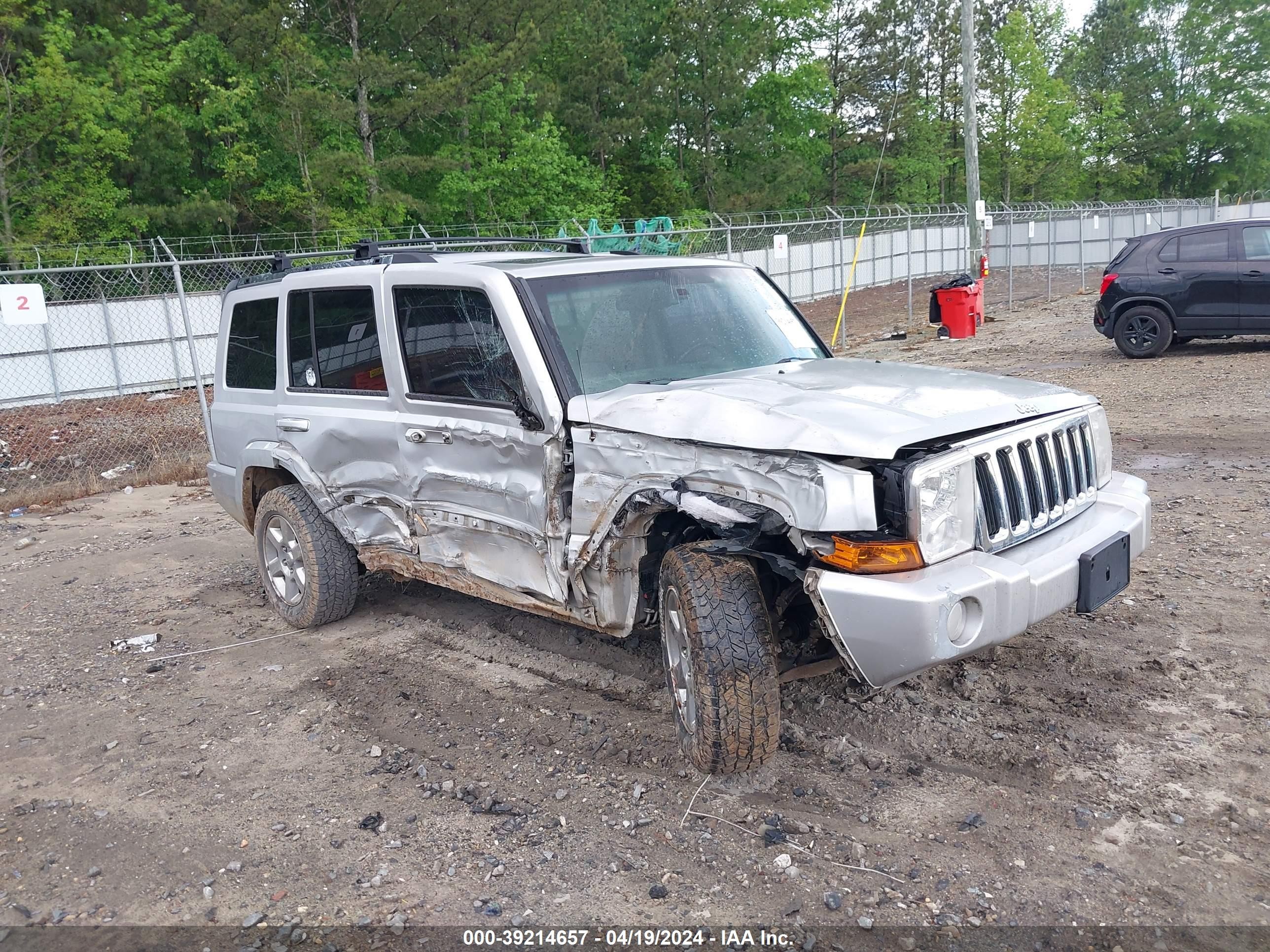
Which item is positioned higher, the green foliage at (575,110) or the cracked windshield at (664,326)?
the green foliage at (575,110)

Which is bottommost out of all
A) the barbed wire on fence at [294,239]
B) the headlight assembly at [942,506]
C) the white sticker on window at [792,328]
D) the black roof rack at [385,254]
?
the headlight assembly at [942,506]

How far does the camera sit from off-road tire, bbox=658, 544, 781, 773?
345 cm

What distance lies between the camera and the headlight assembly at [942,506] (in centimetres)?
326

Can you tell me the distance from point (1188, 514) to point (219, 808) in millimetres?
5954

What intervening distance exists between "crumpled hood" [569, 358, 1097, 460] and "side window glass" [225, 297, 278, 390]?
2.56 meters

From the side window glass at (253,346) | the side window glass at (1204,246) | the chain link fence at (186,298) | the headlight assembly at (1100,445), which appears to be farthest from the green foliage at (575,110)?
the headlight assembly at (1100,445)

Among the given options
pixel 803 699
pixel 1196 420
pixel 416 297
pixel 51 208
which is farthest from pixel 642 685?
pixel 51 208

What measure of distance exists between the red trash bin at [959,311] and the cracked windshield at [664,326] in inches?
549

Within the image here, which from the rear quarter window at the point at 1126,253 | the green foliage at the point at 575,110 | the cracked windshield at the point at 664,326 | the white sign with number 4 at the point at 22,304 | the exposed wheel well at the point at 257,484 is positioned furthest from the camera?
the green foliage at the point at 575,110

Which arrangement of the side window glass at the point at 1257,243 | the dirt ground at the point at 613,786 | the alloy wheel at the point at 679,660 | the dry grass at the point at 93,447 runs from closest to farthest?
the dirt ground at the point at 613,786 < the alloy wheel at the point at 679,660 < the dry grass at the point at 93,447 < the side window glass at the point at 1257,243

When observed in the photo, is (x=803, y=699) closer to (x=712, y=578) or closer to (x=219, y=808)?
(x=712, y=578)

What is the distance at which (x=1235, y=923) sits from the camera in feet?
9.32

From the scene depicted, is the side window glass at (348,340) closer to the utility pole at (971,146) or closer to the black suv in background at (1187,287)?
the black suv in background at (1187,287)

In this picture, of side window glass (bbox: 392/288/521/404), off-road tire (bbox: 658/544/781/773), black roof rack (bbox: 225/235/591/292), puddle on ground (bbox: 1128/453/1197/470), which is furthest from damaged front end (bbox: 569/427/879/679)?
puddle on ground (bbox: 1128/453/1197/470)
